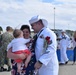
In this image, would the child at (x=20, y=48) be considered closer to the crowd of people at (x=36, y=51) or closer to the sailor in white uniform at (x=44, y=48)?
the crowd of people at (x=36, y=51)

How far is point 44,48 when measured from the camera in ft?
15.2

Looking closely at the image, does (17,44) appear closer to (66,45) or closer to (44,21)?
(44,21)

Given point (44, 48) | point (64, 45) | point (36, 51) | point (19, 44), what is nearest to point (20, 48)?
point (19, 44)

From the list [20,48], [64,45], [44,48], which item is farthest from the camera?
[64,45]

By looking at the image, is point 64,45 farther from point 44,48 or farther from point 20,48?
point 44,48

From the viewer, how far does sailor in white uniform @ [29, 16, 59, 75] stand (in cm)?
457

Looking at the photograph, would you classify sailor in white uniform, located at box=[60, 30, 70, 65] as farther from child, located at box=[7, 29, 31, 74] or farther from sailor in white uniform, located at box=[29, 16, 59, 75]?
sailor in white uniform, located at box=[29, 16, 59, 75]

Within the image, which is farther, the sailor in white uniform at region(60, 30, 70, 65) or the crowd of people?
the sailor in white uniform at region(60, 30, 70, 65)

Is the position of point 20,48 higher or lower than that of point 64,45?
higher

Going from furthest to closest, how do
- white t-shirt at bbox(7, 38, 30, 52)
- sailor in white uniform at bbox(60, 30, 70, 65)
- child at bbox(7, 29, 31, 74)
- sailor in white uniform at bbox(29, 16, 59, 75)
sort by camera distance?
sailor in white uniform at bbox(60, 30, 70, 65) → white t-shirt at bbox(7, 38, 30, 52) → child at bbox(7, 29, 31, 74) → sailor in white uniform at bbox(29, 16, 59, 75)

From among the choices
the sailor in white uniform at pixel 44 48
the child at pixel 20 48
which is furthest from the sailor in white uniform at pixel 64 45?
the sailor in white uniform at pixel 44 48

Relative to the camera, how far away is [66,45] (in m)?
15.0

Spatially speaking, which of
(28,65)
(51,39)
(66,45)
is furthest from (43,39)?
(66,45)

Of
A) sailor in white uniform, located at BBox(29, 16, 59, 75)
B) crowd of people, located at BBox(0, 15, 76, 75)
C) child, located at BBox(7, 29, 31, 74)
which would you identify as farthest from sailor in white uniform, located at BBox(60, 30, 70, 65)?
sailor in white uniform, located at BBox(29, 16, 59, 75)
